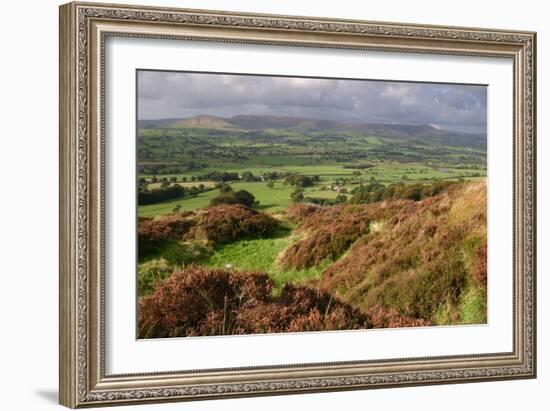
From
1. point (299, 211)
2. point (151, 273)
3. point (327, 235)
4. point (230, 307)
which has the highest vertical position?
point (299, 211)

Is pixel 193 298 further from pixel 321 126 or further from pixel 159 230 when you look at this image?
pixel 321 126

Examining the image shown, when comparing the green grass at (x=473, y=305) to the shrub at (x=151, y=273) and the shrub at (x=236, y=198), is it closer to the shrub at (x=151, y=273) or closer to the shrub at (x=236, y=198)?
the shrub at (x=236, y=198)

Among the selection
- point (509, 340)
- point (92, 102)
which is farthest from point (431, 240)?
point (92, 102)

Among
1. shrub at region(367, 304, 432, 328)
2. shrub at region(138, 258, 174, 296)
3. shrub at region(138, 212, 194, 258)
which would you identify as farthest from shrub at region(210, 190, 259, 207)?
shrub at region(367, 304, 432, 328)

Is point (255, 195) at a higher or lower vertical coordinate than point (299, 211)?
higher

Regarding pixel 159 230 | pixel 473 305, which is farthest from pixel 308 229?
pixel 473 305

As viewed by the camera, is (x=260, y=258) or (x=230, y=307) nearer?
(x=230, y=307)

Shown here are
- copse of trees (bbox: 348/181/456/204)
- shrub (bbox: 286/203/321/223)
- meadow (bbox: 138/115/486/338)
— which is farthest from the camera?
copse of trees (bbox: 348/181/456/204)

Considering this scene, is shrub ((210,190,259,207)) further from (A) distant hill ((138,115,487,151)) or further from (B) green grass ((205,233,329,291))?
(A) distant hill ((138,115,487,151))

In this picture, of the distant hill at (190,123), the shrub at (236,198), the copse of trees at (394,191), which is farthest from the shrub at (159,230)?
the copse of trees at (394,191)

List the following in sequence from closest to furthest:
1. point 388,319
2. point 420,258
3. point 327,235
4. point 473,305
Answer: point 327,235 → point 388,319 → point 420,258 → point 473,305
